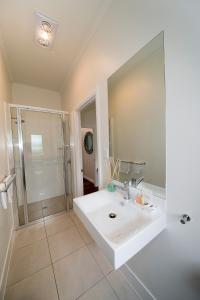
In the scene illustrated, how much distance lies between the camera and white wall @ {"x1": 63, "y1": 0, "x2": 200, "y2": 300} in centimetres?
68

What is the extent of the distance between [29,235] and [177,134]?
7.67ft

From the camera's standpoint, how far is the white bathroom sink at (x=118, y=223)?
0.65 m

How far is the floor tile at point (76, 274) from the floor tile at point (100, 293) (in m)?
0.04

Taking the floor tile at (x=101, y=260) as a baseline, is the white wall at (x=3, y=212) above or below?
above

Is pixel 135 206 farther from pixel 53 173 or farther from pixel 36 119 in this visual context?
pixel 36 119

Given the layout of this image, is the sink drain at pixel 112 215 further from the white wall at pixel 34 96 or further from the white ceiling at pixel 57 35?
the white wall at pixel 34 96

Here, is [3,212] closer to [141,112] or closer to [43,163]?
[43,163]

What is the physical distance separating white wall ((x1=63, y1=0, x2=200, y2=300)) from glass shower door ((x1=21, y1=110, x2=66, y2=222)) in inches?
77.0

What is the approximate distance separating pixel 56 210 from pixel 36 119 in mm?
1867

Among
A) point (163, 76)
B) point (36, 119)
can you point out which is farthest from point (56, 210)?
point (163, 76)

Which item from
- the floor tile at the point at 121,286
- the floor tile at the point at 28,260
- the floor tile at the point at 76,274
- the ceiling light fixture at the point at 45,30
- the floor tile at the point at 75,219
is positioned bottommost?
the floor tile at the point at 121,286

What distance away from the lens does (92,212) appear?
3.56ft

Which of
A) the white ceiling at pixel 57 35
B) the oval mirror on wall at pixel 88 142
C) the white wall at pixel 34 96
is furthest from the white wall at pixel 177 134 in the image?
the oval mirror on wall at pixel 88 142

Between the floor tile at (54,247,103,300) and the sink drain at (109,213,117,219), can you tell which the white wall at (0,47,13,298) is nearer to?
the floor tile at (54,247,103,300)
